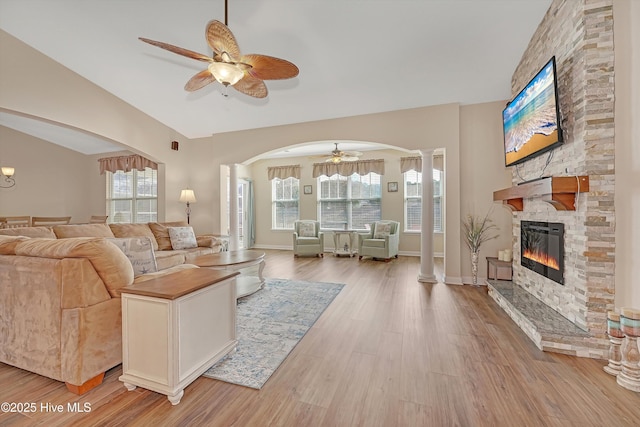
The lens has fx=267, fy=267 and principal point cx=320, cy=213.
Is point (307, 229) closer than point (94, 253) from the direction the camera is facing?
No

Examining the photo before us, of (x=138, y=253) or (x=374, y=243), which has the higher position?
(x=138, y=253)

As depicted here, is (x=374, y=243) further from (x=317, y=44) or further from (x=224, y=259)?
(x=317, y=44)

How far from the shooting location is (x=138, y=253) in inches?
94.6

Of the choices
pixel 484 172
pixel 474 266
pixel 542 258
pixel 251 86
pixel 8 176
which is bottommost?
pixel 474 266

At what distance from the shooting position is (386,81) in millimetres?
3842

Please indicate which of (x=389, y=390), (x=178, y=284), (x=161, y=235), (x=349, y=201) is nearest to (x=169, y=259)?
(x=161, y=235)

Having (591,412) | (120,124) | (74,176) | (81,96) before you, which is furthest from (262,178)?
(591,412)

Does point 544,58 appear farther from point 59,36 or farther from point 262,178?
point 262,178

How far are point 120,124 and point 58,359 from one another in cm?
443

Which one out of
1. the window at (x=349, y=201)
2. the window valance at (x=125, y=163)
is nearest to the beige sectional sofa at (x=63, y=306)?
the window valance at (x=125, y=163)

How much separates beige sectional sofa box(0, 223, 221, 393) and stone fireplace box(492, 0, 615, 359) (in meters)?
3.35

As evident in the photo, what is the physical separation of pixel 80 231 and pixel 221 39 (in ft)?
11.0

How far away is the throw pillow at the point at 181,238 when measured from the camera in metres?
4.70

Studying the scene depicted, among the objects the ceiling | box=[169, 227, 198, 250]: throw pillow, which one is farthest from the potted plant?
box=[169, 227, 198, 250]: throw pillow
